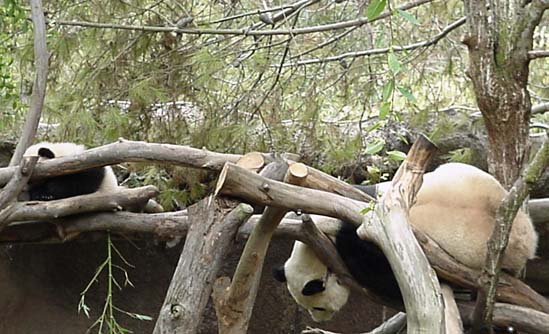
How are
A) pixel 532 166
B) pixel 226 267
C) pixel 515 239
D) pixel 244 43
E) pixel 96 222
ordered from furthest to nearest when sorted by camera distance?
pixel 226 267 → pixel 244 43 → pixel 96 222 → pixel 515 239 → pixel 532 166

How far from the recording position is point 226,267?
589 centimetres

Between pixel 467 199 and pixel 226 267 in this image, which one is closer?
pixel 467 199

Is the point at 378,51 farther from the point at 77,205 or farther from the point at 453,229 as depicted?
the point at 77,205

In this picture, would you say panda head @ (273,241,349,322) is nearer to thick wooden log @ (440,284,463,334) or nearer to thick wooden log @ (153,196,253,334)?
thick wooden log @ (440,284,463,334)

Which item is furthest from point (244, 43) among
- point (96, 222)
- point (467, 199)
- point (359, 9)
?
point (467, 199)

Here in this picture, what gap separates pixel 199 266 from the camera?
3.08m

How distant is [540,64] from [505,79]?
199 cm

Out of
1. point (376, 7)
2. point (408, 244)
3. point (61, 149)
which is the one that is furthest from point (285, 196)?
point (61, 149)

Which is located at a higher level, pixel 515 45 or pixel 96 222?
pixel 515 45

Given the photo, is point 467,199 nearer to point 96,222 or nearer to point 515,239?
point 515,239

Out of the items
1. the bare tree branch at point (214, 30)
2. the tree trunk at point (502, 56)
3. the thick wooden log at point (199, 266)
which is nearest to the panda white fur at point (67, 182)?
the bare tree branch at point (214, 30)

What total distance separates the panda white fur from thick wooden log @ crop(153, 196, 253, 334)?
1.40 m

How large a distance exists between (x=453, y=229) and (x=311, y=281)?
0.72 metres

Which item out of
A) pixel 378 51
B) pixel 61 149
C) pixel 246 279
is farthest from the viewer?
pixel 61 149
